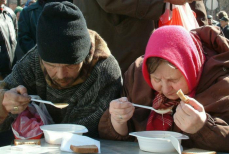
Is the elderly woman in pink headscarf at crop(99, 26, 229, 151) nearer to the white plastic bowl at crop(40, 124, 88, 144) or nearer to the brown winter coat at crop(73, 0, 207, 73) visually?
the white plastic bowl at crop(40, 124, 88, 144)

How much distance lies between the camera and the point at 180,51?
209 cm

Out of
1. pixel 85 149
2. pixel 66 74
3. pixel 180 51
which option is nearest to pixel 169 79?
pixel 180 51

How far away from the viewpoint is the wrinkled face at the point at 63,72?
7.92ft

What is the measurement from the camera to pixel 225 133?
1899 mm

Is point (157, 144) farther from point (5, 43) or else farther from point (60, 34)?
point (5, 43)

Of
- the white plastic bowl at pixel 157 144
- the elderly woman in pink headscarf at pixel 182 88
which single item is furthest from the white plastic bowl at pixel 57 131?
the white plastic bowl at pixel 157 144

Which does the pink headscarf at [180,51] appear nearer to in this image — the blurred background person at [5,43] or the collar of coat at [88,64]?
the collar of coat at [88,64]

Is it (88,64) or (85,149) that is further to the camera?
(88,64)

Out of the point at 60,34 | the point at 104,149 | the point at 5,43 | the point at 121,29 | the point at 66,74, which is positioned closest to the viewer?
the point at 104,149

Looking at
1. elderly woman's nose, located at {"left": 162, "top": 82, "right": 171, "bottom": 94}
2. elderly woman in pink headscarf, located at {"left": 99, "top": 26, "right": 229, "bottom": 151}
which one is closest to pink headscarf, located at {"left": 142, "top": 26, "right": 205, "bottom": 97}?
elderly woman in pink headscarf, located at {"left": 99, "top": 26, "right": 229, "bottom": 151}

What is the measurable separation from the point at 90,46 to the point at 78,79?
0.78ft

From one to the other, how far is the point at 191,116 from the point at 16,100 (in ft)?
3.80

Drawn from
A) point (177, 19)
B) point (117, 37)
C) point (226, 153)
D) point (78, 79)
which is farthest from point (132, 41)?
point (226, 153)

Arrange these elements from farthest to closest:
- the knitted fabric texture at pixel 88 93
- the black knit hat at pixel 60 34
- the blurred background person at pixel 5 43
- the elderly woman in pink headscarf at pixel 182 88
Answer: the blurred background person at pixel 5 43 → the knitted fabric texture at pixel 88 93 → the black knit hat at pixel 60 34 → the elderly woman in pink headscarf at pixel 182 88
